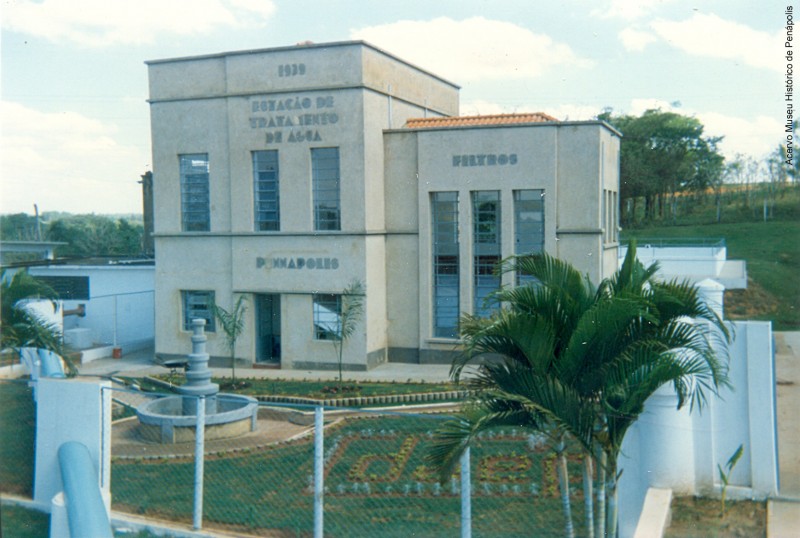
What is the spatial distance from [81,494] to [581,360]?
4.14 metres

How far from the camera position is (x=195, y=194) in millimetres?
22875

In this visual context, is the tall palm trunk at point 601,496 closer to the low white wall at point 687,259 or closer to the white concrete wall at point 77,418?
the white concrete wall at point 77,418

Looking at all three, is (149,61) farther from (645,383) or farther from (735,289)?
(735,289)

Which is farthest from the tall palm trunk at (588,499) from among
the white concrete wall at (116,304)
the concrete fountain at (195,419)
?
the white concrete wall at (116,304)

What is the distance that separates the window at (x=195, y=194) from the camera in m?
22.7

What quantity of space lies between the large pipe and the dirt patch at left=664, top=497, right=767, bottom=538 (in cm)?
464

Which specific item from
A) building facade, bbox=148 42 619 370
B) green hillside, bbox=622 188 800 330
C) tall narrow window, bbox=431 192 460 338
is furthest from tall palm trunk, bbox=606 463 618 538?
green hillside, bbox=622 188 800 330

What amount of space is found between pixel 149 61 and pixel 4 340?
13399 millimetres

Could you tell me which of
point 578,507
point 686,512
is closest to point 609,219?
point 578,507

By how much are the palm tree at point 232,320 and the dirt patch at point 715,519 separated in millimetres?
13873

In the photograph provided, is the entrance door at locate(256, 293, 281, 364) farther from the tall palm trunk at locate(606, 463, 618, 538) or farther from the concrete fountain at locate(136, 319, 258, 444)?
the tall palm trunk at locate(606, 463, 618, 538)

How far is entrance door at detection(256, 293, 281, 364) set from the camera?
22312 mm

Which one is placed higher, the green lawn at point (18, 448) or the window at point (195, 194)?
the window at point (195, 194)

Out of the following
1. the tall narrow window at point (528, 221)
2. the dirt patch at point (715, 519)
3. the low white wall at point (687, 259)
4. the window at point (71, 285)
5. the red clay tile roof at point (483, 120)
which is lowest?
the dirt patch at point (715, 519)
